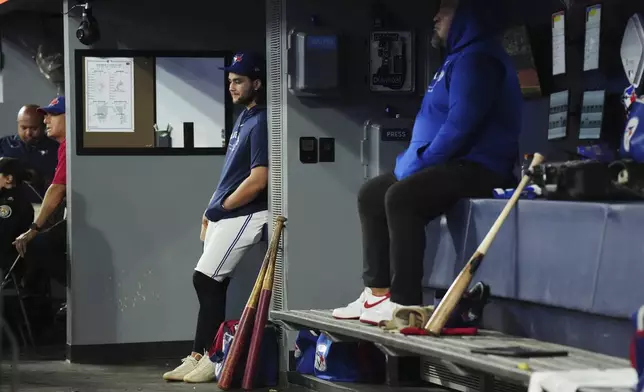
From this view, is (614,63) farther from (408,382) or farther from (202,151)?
(202,151)

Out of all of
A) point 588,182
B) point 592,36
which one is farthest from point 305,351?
point 588,182

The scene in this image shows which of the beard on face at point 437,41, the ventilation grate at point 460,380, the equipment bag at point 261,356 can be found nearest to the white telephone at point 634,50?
the beard on face at point 437,41

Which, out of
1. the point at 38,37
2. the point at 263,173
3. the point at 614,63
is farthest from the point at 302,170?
the point at 38,37

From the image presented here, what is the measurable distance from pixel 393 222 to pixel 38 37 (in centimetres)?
668

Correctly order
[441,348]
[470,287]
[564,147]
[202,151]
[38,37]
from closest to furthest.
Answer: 1. [441,348]
2. [470,287]
3. [564,147]
4. [202,151]
5. [38,37]

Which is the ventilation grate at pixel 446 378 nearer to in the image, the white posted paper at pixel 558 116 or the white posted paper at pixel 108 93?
the white posted paper at pixel 558 116

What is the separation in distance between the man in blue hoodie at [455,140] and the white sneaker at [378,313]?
0.04 ft

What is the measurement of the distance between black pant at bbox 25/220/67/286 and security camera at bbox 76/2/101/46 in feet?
5.12

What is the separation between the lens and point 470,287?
5961mm

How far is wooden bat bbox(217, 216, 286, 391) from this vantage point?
7.16 metres

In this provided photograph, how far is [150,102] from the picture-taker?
8789 millimetres

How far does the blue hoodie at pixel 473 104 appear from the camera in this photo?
594cm

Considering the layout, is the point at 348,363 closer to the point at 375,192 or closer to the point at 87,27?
the point at 375,192

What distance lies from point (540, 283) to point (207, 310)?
2796mm
